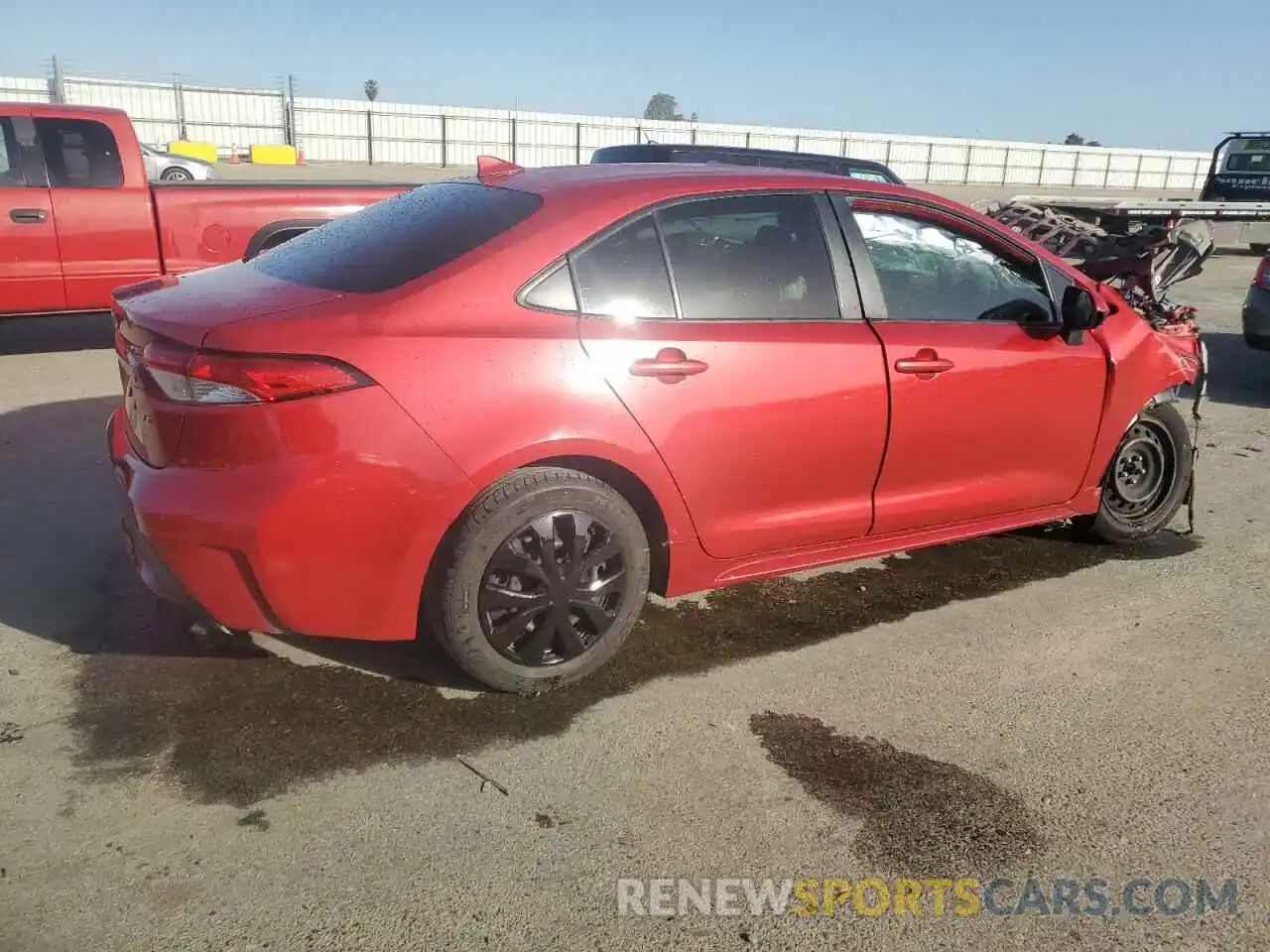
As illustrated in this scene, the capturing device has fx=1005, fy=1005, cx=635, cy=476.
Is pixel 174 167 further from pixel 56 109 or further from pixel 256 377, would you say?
pixel 256 377

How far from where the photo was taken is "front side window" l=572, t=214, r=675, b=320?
10.2ft

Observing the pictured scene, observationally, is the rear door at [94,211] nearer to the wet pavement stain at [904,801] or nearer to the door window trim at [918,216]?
the door window trim at [918,216]

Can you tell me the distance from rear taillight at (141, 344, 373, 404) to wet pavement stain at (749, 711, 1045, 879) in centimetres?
161

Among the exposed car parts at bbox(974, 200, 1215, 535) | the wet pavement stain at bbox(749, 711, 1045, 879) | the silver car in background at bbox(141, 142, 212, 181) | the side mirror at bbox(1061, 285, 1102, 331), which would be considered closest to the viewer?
the wet pavement stain at bbox(749, 711, 1045, 879)

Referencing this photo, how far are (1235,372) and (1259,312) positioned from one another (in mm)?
1294

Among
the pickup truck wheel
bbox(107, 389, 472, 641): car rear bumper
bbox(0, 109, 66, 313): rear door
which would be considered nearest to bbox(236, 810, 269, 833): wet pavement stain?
bbox(107, 389, 472, 641): car rear bumper

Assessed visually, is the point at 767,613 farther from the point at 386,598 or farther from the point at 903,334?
the point at 386,598

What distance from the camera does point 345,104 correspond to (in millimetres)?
39125

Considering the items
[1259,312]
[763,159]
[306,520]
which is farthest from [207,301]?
[1259,312]

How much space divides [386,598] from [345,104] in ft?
133

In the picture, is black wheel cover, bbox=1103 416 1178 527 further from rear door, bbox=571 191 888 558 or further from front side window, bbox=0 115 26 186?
front side window, bbox=0 115 26 186

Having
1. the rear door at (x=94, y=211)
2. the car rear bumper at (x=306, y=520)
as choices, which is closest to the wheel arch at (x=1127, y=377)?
the car rear bumper at (x=306, y=520)

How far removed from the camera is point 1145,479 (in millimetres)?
4598

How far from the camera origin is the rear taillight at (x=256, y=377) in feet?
8.91
